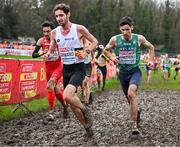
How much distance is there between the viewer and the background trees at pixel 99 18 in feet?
296

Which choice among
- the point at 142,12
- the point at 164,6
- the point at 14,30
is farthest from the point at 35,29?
the point at 164,6

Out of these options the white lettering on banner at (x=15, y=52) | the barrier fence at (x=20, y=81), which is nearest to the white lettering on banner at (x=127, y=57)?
the barrier fence at (x=20, y=81)

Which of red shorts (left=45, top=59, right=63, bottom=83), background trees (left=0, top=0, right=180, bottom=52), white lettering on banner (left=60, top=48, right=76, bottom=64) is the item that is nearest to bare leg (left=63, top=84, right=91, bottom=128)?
white lettering on banner (left=60, top=48, right=76, bottom=64)

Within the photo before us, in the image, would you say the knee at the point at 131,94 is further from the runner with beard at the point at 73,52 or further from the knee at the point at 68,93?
the knee at the point at 68,93

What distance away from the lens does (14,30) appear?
3573 inches

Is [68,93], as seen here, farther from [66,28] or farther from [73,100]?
[66,28]

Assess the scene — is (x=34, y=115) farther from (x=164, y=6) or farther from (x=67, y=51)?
(x=164, y=6)

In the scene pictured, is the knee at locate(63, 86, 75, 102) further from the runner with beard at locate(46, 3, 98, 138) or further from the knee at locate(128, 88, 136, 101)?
the knee at locate(128, 88, 136, 101)

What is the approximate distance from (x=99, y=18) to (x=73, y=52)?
280 ft

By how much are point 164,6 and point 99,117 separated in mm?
100382

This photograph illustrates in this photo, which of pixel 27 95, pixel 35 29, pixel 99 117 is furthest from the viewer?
pixel 35 29

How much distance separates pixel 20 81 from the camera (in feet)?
42.1

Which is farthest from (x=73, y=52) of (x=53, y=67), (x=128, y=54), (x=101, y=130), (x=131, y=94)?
(x=53, y=67)

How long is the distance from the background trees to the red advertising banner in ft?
244
